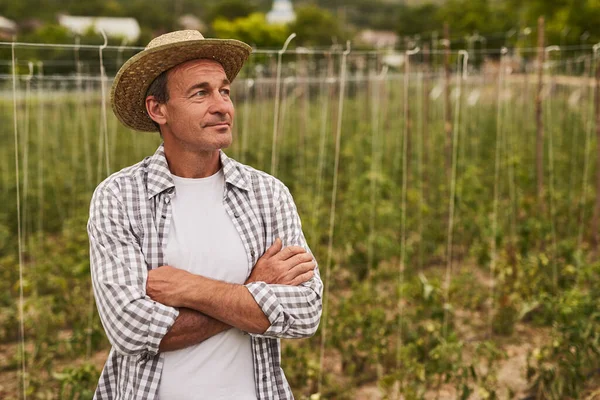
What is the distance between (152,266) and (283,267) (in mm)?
317

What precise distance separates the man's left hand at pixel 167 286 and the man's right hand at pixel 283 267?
0.19 metres

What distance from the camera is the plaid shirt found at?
151 cm

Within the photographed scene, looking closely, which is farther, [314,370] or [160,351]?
[314,370]

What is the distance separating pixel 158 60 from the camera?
1.65 metres

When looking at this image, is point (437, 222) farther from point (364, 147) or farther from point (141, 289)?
point (141, 289)

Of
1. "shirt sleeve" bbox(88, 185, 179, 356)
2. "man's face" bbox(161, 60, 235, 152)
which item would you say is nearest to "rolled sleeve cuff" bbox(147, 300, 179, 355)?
"shirt sleeve" bbox(88, 185, 179, 356)

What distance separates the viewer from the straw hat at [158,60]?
1.62m

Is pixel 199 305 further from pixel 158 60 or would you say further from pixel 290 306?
pixel 158 60

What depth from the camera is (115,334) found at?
1496mm

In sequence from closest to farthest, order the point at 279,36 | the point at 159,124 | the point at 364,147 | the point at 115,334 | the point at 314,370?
the point at 115,334 < the point at 159,124 < the point at 314,370 < the point at 364,147 < the point at 279,36

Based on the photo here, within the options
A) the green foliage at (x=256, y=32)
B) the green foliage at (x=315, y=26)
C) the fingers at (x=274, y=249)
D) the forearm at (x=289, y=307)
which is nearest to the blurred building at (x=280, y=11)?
the green foliage at (x=315, y=26)

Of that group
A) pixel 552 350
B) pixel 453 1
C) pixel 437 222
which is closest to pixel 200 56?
pixel 552 350

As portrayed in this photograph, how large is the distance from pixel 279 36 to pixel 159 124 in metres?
37.2

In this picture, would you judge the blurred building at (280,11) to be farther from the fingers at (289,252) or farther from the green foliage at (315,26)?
the fingers at (289,252)
